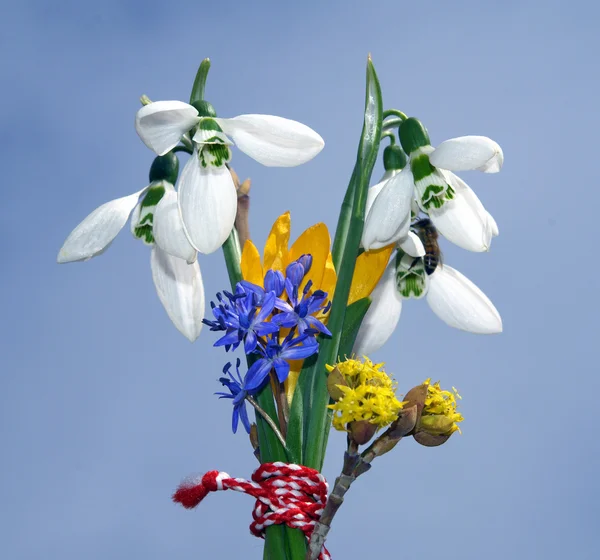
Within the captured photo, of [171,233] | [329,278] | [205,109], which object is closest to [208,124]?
[205,109]

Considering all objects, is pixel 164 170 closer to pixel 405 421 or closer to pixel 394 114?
pixel 394 114

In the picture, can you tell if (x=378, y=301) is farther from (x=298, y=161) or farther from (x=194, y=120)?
(x=194, y=120)

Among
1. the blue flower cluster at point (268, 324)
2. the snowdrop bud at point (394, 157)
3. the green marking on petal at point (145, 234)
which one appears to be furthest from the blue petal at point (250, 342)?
the snowdrop bud at point (394, 157)

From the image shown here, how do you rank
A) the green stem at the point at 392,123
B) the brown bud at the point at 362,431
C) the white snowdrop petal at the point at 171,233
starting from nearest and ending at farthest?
the brown bud at the point at 362,431
the white snowdrop petal at the point at 171,233
the green stem at the point at 392,123

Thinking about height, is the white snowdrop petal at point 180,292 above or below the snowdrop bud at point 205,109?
below

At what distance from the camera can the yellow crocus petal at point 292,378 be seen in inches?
45.0

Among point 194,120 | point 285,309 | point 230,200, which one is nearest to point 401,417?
point 285,309

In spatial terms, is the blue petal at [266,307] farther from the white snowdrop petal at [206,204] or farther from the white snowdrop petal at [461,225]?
the white snowdrop petal at [461,225]

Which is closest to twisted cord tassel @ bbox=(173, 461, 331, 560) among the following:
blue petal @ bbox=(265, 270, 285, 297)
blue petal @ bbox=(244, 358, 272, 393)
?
blue petal @ bbox=(244, 358, 272, 393)

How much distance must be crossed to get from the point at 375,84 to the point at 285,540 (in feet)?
1.88

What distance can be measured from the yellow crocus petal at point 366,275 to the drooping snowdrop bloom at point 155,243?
0.20 meters

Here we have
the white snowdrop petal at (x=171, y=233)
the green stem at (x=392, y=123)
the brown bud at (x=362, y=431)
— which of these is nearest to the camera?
the brown bud at (x=362, y=431)

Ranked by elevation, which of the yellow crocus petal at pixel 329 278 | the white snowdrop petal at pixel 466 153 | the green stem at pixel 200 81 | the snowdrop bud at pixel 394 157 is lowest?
the yellow crocus petal at pixel 329 278

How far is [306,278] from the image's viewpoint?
3.80 feet
